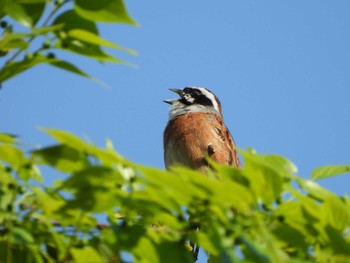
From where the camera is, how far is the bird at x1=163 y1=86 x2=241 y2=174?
7988 mm

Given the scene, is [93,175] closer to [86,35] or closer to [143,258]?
[143,258]

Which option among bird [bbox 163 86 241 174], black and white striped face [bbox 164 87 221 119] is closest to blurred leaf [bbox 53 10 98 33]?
bird [bbox 163 86 241 174]

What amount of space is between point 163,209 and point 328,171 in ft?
1.71

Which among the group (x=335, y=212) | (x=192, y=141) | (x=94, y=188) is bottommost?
(x=94, y=188)

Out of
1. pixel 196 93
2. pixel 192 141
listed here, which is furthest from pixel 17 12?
pixel 196 93

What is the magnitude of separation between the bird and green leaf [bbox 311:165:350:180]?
562 centimetres

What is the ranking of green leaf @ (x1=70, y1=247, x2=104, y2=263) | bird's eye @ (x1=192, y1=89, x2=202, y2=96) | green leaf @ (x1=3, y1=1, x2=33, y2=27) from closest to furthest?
green leaf @ (x1=70, y1=247, x2=104, y2=263), green leaf @ (x1=3, y1=1, x2=33, y2=27), bird's eye @ (x1=192, y1=89, x2=202, y2=96)

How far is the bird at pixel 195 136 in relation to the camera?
26.2 ft

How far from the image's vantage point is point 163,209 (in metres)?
1.58

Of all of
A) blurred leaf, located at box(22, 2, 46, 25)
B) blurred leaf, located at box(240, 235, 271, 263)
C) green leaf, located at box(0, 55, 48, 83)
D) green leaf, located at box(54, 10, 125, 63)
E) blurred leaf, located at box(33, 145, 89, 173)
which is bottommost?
blurred leaf, located at box(240, 235, 271, 263)

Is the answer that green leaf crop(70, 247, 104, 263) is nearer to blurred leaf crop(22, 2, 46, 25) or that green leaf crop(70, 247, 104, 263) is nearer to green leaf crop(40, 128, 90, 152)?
green leaf crop(40, 128, 90, 152)

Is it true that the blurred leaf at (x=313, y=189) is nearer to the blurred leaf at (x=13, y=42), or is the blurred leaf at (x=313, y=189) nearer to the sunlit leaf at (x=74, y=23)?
the sunlit leaf at (x=74, y=23)

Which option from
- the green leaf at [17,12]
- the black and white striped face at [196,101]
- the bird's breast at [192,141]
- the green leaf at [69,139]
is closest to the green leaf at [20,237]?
the green leaf at [69,139]

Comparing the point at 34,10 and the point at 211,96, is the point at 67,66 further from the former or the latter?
the point at 211,96
